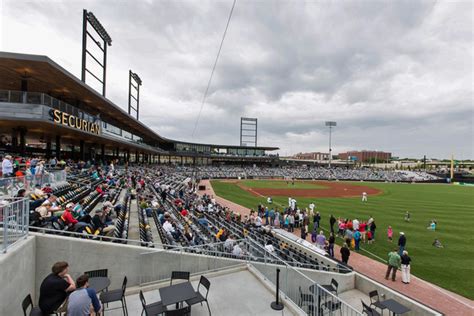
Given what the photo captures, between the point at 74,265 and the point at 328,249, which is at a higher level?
the point at 74,265

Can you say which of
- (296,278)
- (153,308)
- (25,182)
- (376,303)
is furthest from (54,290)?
(376,303)

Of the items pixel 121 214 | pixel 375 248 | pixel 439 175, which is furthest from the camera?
pixel 439 175

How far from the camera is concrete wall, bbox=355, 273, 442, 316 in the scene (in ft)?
24.1

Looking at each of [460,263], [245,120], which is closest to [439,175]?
[245,120]

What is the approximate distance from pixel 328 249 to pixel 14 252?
12.8 m

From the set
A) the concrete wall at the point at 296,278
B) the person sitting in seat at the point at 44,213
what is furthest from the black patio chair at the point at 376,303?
the person sitting in seat at the point at 44,213

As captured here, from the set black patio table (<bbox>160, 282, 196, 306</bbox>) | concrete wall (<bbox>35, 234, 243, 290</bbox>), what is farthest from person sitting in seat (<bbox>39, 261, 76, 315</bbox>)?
concrete wall (<bbox>35, 234, 243, 290</bbox>)

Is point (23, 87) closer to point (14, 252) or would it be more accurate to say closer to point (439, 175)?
point (14, 252)

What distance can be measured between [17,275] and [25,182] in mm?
6307

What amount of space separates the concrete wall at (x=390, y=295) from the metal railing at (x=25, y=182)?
14314 mm

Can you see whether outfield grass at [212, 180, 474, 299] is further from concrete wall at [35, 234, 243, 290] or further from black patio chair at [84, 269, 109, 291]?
black patio chair at [84, 269, 109, 291]

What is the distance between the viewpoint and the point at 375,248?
45.2ft

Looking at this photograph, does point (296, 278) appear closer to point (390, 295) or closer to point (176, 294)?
point (390, 295)

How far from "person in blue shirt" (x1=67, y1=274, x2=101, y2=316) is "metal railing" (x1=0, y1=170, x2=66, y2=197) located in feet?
24.4
